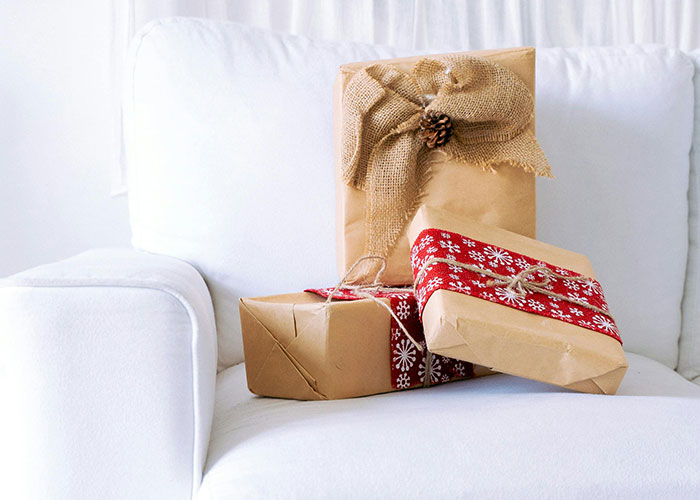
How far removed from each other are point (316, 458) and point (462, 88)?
60 centimetres

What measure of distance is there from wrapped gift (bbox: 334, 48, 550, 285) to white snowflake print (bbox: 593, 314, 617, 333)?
209 mm

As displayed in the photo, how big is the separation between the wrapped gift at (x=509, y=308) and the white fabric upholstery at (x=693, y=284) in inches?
15.6

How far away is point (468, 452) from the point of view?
575 millimetres

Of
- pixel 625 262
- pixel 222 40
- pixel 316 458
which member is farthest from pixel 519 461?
pixel 222 40

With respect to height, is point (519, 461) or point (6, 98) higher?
point (6, 98)

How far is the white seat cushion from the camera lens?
0.55 meters

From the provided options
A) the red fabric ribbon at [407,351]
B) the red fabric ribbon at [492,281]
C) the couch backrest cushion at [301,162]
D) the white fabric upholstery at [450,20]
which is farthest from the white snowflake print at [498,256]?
the white fabric upholstery at [450,20]

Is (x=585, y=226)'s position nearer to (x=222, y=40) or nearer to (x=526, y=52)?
(x=526, y=52)

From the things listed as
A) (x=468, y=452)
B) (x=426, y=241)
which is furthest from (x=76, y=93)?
(x=468, y=452)

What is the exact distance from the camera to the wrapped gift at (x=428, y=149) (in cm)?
94

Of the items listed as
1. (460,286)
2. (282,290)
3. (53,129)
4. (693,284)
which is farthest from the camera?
(53,129)

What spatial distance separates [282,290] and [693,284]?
0.73 meters

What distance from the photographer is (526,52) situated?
39.4 inches

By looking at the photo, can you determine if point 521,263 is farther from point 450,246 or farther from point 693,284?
point 693,284
